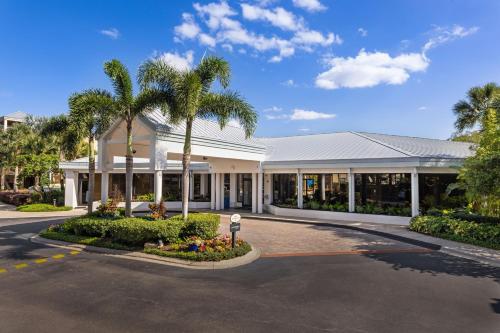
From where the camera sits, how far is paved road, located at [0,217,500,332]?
630 cm

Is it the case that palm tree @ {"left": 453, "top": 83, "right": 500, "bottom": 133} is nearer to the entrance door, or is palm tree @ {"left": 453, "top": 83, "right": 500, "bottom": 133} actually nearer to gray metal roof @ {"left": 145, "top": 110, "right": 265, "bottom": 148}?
gray metal roof @ {"left": 145, "top": 110, "right": 265, "bottom": 148}

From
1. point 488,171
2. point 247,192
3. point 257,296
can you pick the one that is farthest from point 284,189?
point 257,296

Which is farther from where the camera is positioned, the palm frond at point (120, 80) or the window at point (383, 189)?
the window at point (383, 189)

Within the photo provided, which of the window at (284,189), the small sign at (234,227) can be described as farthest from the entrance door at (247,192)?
the small sign at (234,227)

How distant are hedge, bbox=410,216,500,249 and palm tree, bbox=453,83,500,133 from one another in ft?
32.6

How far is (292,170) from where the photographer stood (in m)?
22.9

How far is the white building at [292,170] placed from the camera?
17094 millimetres

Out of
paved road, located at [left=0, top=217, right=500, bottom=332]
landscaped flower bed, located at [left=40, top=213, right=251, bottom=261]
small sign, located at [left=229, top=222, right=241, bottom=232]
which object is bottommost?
paved road, located at [left=0, top=217, right=500, bottom=332]

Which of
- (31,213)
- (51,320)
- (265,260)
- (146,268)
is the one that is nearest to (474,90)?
(265,260)

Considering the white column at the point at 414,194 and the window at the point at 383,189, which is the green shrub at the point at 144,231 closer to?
the white column at the point at 414,194

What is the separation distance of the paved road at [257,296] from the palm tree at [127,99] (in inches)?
171

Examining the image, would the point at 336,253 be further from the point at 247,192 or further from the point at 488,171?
the point at 247,192

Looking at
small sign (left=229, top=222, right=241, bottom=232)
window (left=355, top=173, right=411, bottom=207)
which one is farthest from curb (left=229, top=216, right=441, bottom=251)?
small sign (left=229, top=222, right=241, bottom=232)

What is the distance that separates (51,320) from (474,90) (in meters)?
25.5
